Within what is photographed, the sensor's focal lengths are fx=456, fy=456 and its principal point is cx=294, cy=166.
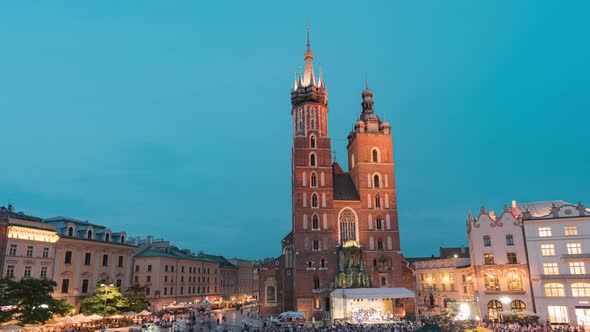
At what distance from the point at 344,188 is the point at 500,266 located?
2468 centimetres

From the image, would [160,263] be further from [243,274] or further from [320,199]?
[243,274]

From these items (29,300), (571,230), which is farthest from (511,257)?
(29,300)

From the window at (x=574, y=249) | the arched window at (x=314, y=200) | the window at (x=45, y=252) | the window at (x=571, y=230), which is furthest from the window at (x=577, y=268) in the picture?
the window at (x=45, y=252)

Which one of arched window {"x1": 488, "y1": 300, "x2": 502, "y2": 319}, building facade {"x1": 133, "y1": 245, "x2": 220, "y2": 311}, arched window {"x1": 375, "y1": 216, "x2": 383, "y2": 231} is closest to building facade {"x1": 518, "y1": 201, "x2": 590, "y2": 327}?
arched window {"x1": 488, "y1": 300, "x2": 502, "y2": 319}

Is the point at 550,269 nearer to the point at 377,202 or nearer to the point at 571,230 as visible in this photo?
the point at 571,230

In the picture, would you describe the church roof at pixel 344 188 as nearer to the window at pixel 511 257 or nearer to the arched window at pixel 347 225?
the arched window at pixel 347 225

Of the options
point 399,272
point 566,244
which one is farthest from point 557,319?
point 399,272

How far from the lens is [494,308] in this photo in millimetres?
54188

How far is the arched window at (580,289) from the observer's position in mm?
50156

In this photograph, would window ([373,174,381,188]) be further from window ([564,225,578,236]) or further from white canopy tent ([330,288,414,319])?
window ([564,225,578,236])

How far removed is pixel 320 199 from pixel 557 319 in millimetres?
32440

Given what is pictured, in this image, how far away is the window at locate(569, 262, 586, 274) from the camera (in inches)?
2018

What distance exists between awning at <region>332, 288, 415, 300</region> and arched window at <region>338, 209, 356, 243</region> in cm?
870

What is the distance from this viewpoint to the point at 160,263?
248 feet
